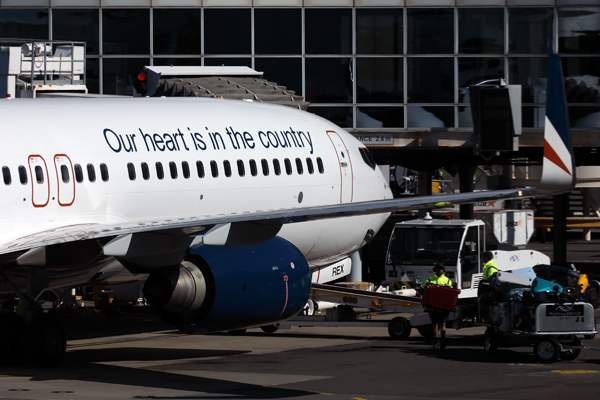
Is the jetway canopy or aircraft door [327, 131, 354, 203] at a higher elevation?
the jetway canopy

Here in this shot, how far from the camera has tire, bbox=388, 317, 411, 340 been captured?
65.8 feet

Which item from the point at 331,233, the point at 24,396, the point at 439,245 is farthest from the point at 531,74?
the point at 24,396

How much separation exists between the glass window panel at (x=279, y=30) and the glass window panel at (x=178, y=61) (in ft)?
7.24

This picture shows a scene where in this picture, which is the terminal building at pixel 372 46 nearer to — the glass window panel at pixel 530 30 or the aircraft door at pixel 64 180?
the glass window panel at pixel 530 30

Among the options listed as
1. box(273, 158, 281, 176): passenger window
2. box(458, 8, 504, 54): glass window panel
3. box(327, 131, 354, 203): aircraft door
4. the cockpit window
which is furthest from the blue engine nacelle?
box(458, 8, 504, 54): glass window panel

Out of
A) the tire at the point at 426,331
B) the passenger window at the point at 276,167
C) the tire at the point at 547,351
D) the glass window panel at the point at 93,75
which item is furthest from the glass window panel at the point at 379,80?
the tire at the point at 547,351

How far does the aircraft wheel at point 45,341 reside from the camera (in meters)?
15.7

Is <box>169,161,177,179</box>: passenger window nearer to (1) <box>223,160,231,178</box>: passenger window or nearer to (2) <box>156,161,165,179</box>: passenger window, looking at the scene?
(2) <box>156,161,165,179</box>: passenger window

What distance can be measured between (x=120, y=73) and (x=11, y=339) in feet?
62.5

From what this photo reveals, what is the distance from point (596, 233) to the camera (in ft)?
226

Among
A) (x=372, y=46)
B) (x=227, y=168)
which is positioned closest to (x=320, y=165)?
(x=227, y=168)

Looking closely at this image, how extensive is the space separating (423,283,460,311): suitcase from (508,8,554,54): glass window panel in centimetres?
1689

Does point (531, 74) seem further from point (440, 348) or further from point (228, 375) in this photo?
point (228, 375)

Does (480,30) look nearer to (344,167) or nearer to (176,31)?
(176,31)
